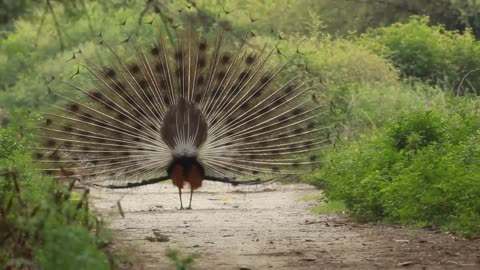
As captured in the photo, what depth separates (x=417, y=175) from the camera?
525 inches

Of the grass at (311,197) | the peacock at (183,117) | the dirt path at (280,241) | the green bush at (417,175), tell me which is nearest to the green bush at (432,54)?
the grass at (311,197)

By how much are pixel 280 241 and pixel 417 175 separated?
221cm

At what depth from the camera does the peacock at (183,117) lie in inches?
681

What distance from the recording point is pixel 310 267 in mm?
9516

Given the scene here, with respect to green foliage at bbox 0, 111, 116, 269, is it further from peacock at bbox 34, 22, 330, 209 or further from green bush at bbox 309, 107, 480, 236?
peacock at bbox 34, 22, 330, 209

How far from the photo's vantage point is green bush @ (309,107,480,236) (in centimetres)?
1245

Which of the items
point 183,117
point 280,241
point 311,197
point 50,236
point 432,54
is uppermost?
point 432,54

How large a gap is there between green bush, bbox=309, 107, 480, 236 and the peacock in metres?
1.09

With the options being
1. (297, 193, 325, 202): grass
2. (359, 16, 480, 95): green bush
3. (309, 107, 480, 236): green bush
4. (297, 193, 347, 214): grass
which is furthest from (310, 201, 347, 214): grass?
(359, 16, 480, 95): green bush

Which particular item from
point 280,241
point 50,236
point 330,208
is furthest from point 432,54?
point 50,236

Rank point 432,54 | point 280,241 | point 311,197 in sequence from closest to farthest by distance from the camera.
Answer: point 280,241 → point 311,197 → point 432,54

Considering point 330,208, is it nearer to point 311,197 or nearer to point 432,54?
point 311,197

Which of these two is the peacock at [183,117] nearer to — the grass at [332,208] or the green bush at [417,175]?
the grass at [332,208]

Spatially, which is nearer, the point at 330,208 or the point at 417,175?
the point at 417,175
